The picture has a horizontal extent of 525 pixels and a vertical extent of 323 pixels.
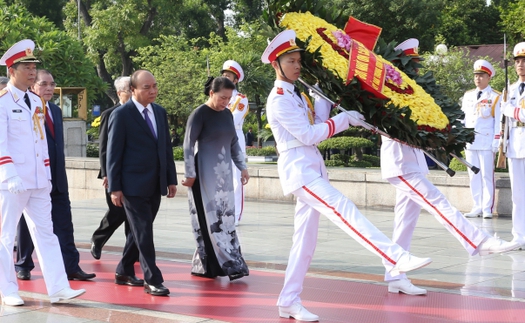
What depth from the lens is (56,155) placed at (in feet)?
24.8

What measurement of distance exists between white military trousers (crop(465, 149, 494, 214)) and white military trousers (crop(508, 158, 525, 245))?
8.60 feet

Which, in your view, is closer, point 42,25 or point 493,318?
point 493,318

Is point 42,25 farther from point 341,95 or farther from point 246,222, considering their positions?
point 341,95

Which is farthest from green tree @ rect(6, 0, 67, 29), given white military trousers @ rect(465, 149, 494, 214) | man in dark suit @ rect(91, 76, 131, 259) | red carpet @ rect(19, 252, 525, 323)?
red carpet @ rect(19, 252, 525, 323)

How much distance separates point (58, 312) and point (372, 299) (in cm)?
246

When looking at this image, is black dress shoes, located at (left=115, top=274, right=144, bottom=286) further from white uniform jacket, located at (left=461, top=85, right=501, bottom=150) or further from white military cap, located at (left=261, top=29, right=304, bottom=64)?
white uniform jacket, located at (left=461, top=85, right=501, bottom=150)

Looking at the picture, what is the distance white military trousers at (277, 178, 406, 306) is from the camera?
5.66 meters

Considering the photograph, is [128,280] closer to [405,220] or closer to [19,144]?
[19,144]

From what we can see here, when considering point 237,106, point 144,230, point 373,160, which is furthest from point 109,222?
point 373,160

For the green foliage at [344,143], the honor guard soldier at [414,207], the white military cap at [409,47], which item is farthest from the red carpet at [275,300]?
the green foliage at [344,143]

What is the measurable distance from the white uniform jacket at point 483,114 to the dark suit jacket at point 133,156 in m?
6.37

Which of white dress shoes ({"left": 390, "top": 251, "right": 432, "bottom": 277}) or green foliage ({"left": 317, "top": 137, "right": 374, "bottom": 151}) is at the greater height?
green foliage ({"left": 317, "top": 137, "right": 374, "bottom": 151})

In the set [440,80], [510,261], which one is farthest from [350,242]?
[440,80]

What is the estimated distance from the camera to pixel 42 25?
86.2 feet
